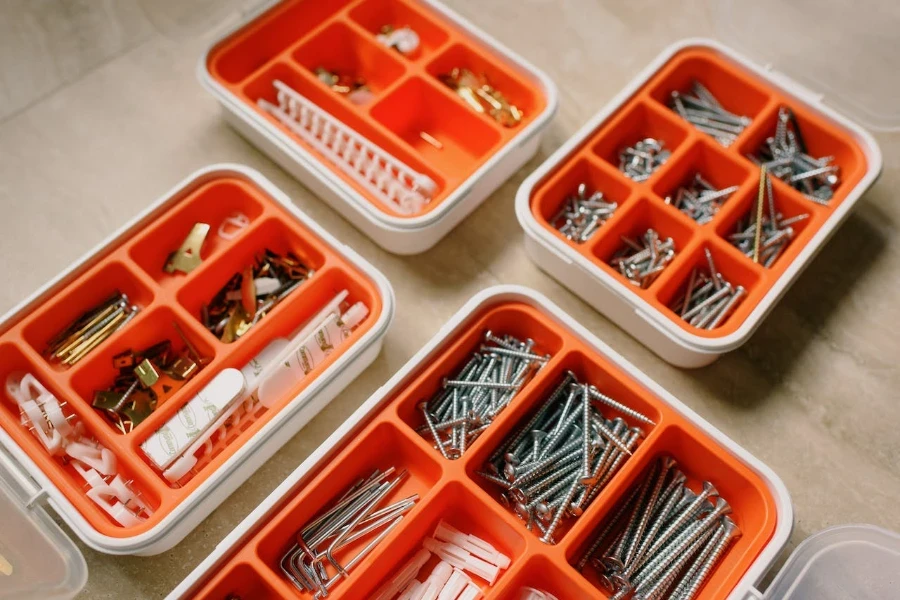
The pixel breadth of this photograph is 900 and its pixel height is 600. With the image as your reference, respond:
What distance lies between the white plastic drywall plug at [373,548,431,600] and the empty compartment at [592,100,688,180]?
0.94m

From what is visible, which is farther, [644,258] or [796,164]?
[796,164]

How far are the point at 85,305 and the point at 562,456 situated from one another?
1.00 m

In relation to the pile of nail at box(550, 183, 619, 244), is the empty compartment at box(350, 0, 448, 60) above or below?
above

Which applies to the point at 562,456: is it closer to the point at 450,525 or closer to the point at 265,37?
the point at 450,525

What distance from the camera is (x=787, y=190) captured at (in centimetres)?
167

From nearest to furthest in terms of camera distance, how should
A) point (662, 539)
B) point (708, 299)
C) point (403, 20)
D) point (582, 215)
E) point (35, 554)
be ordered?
point (35, 554), point (662, 539), point (708, 299), point (582, 215), point (403, 20)

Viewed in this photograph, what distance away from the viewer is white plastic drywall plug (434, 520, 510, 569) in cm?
139

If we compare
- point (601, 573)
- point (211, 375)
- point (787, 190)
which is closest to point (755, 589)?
point (601, 573)

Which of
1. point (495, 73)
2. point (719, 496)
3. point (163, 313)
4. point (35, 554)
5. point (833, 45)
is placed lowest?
point (35, 554)

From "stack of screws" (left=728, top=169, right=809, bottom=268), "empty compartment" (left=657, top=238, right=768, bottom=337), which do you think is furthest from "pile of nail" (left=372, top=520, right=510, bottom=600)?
"stack of screws" (left=728, top=169, right=809, bottom=268)

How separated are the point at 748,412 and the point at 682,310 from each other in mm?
247

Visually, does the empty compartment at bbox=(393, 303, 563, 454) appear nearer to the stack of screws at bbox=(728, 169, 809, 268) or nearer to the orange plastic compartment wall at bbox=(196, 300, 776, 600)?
the orange plastic compartment wall at bbox=(196, 300, 776, 600)

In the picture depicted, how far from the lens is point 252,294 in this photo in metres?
1.59

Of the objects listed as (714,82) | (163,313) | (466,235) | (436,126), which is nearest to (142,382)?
(163,313)
